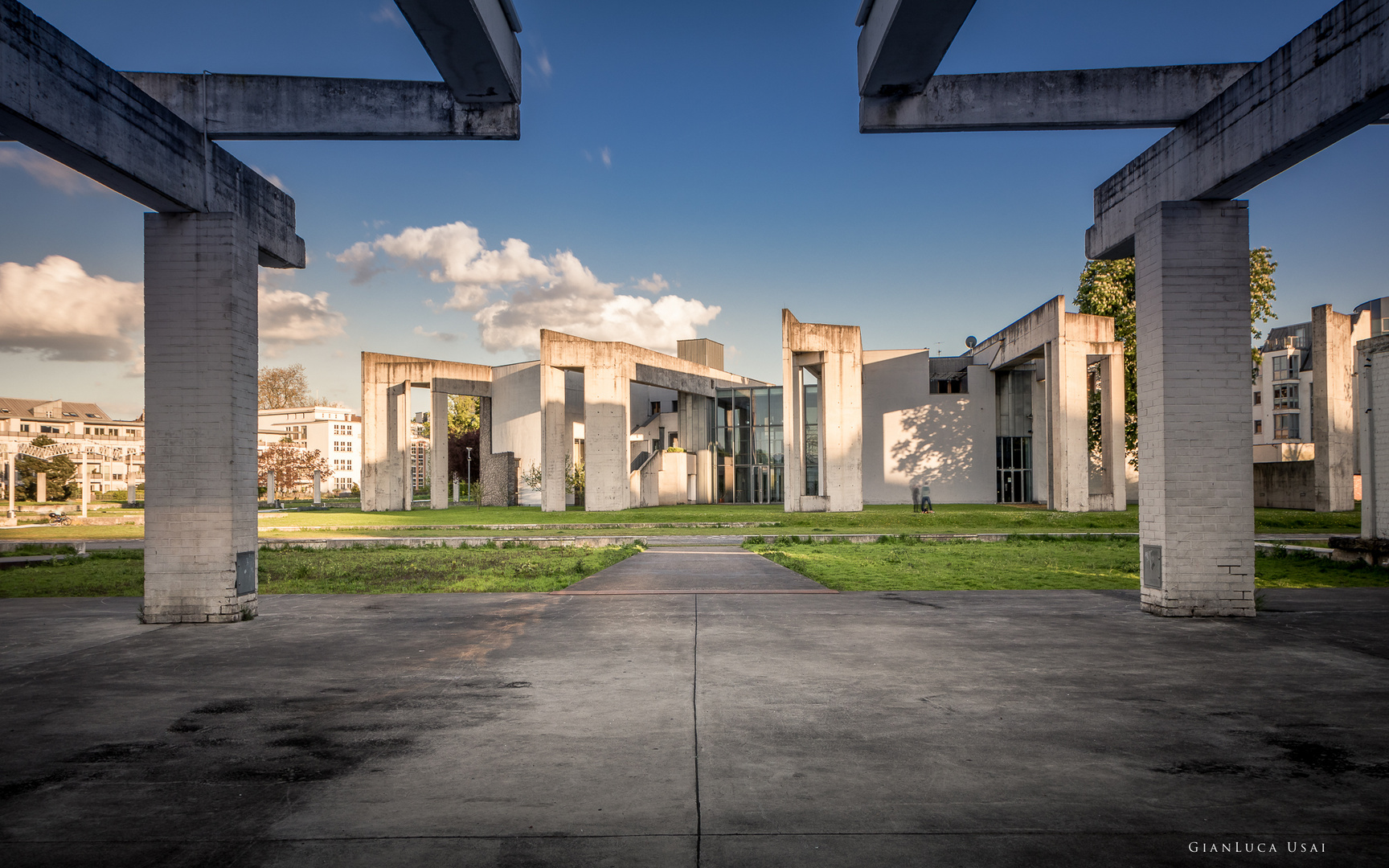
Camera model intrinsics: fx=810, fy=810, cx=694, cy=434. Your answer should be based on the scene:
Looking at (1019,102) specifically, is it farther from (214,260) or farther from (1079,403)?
(1079,403)

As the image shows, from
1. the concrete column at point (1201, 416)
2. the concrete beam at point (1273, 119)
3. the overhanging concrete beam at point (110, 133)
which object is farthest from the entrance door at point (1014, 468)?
the overhanging concrete beam at point (110, 133)

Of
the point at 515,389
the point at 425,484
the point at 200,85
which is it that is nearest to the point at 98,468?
the point at 425,484

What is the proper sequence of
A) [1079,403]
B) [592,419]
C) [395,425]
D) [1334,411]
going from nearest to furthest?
[1334,411] < [1079,403] < [592,419] < [395,425]

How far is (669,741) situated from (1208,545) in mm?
8160

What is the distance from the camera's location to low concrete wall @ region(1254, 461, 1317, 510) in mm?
35625

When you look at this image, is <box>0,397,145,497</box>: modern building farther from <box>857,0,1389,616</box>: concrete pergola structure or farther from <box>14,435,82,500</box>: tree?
<box>857,0,1389,616</box>: concrete pergola structure

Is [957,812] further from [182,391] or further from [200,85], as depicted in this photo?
[200,85]

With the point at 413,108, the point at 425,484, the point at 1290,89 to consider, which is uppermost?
the point at 413,108

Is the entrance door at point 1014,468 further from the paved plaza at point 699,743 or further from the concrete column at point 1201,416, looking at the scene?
the paved plaza at point 699,743

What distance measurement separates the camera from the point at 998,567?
52.4 feet

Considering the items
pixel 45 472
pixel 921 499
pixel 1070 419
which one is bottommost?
pixel 921 499

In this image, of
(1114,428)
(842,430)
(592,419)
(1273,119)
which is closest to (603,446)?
(592,419)

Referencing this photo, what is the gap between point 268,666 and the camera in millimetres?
7613

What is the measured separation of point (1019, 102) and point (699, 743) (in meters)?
9.40
